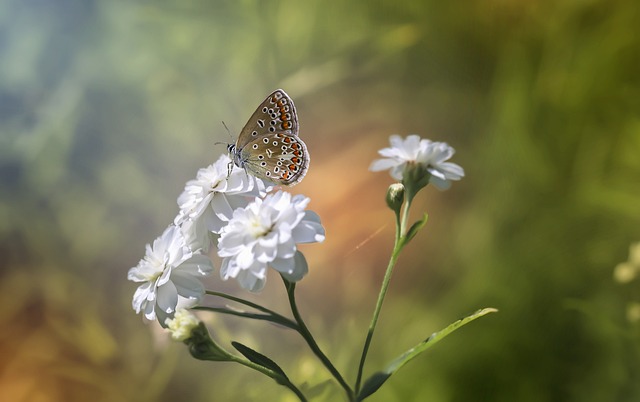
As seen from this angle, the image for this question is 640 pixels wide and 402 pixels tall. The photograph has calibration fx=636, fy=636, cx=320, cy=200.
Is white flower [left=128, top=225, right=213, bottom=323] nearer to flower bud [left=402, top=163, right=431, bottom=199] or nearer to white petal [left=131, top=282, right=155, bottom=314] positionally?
white petal [left=131, top=282, right=155, bottom=314]

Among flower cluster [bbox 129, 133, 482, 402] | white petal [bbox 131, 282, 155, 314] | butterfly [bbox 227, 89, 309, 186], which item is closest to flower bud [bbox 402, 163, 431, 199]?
flower cluster [bbox 129, 133, 482, 402]

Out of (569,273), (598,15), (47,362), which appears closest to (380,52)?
(598,15)

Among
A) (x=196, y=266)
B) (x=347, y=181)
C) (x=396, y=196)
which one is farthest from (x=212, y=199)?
(x=347, y=181)

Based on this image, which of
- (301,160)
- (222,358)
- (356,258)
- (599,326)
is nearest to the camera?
(222,358)

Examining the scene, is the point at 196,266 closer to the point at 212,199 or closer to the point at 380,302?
the point at 212,199

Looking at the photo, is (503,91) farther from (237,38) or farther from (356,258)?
(237,38)

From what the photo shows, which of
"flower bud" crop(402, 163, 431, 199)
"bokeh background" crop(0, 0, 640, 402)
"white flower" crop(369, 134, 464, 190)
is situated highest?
"white flower" crop(369, 134, 464, 190)

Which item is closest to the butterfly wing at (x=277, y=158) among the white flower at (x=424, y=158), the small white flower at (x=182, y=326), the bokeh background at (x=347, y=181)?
the white flower at (x=424, y=158)
